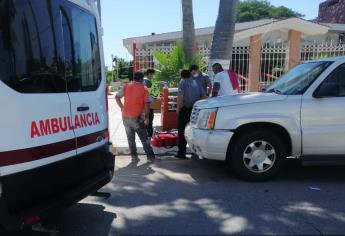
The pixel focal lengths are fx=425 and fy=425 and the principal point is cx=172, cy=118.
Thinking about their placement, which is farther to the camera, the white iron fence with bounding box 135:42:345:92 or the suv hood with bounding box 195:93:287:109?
the white iron fence with bounding box 135:42:345:92

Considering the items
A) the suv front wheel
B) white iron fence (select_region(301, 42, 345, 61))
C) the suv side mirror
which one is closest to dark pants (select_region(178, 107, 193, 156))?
the suv front wheel

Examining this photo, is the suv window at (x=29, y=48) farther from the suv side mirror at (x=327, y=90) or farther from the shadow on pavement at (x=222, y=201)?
the suv side mirror at (x=327, y=90)

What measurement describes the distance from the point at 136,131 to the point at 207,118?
173 centimetres

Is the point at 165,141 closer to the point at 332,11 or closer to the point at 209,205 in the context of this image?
the point at 209,205

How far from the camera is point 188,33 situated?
1140 centimetres

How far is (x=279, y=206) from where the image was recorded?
201 inches

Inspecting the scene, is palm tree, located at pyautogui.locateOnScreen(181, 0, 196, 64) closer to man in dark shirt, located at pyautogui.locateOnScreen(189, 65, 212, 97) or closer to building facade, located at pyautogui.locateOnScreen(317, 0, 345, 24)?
man in dark shirt, located at pyautogui.locateOnScreen(189, 65, 212, 97)

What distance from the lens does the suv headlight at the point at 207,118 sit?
20.1ft

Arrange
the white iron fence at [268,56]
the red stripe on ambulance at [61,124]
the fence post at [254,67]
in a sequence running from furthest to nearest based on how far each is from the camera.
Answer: the fence post at [254,67]
the white iron fence at [268,56]
the red stripe on ambulance at [61,124]

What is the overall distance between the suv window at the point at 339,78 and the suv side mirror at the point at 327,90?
0.41ft

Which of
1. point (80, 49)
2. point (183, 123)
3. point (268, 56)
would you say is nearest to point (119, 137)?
point (183, 123)

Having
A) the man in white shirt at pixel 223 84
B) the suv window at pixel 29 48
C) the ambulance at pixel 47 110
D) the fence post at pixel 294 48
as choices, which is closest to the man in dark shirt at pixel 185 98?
the man in white shirt at pixel 223 84

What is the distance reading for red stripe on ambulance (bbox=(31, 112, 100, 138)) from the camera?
11.3 feet

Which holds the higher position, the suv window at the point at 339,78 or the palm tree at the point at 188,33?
the palm tree at the point at 188,33
